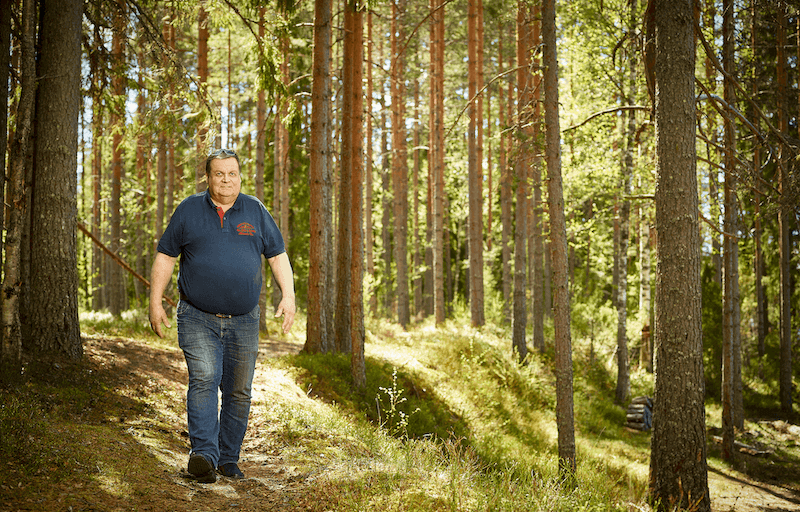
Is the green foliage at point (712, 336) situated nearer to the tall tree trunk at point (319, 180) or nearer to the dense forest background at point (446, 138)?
the dense forest background at point (446, 138)

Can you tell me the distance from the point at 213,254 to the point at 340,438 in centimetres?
297

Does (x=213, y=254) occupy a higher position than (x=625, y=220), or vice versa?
(x=625, y=220)

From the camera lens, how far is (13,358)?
5.66 m

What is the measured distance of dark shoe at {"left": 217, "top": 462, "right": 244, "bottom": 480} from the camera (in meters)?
4.27

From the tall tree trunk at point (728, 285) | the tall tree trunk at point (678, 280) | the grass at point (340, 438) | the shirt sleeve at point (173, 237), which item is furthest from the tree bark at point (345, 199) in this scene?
the tall tree trunk at point (728, 285)

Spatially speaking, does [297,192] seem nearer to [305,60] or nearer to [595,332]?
[305,60]

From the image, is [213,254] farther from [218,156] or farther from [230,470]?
[230,470]

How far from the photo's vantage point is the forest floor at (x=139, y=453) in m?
3.62

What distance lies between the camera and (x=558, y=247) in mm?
8305

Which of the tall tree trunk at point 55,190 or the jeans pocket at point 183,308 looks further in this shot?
the tall tree trunk at point 55,190

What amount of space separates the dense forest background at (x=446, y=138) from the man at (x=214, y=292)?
2.59m

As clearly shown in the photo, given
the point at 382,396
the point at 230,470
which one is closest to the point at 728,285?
the point at 382,396

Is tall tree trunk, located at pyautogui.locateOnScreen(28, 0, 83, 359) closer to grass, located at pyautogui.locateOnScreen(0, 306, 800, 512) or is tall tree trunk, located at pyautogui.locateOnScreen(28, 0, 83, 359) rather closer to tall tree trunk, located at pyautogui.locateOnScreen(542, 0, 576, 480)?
grass, located at pyautogui.locateOnScreen(0, 306, 800, 512)

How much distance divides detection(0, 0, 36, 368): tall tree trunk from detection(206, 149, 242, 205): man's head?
2.75 m
